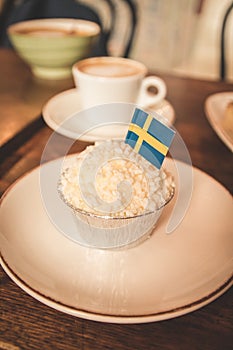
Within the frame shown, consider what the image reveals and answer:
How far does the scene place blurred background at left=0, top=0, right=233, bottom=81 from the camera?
3066 millimetres

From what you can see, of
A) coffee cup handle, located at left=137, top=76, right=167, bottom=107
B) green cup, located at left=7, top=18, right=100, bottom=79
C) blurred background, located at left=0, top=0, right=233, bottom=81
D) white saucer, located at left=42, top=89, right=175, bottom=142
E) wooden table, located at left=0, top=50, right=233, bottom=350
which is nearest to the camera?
wooden table, located at left=0, top=50, right=233, bottom=350

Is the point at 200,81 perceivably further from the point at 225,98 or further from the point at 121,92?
the point at 121,92

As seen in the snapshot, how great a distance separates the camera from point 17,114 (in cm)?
91

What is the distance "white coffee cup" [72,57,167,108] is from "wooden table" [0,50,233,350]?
103 mm

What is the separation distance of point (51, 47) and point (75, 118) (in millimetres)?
285

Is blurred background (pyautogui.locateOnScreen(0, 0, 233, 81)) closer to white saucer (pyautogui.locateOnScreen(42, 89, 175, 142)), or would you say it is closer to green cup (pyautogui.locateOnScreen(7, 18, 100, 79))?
green cup (pyautogui.locateOnScreen(7, 18, 100, 79))

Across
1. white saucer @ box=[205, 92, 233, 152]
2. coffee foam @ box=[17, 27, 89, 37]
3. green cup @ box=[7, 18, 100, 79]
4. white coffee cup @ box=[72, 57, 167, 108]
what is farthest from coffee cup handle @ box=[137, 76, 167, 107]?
coffee foam @ box=[17, 27, 89, 37]

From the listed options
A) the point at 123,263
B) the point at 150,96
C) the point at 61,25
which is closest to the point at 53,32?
the point at 61,25

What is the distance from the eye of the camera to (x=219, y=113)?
36.1 inches

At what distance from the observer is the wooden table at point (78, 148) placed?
43 cm

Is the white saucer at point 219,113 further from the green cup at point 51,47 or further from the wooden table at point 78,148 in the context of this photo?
the green cup at point 51,47

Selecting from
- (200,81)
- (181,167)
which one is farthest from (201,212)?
(200,81)

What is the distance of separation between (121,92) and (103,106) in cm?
5

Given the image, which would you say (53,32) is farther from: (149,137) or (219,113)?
(149,137)
